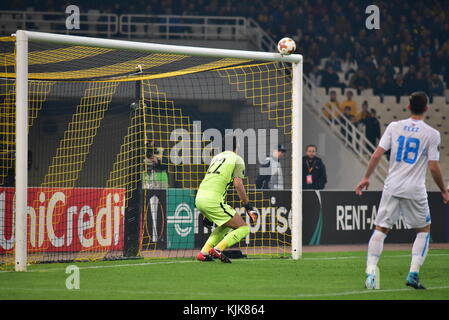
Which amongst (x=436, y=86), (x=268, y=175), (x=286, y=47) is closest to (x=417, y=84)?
(x=436, y=86)

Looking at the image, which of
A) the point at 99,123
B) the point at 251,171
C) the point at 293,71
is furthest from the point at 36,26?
the point at 293,71

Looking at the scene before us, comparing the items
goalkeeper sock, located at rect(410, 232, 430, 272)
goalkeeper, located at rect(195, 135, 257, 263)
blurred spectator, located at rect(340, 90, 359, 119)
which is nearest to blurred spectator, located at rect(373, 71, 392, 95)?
blurred spectator, located at rect(340, 90, 359, 119)

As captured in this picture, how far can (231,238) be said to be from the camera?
12977 millimetres

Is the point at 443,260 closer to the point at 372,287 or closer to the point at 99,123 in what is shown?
the point at 372,287

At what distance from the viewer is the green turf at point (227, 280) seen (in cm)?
888

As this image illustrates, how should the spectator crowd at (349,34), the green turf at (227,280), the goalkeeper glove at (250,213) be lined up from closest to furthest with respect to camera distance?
1. the green turf at (227,280)
2. the goalkeeper glove at (250,213)
3. the spectator crowd at (349,34)

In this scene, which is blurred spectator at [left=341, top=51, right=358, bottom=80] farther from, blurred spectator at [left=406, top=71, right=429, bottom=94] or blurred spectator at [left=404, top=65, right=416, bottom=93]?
blurred spectator at [left=406, top=71, right=429, bottom=94]

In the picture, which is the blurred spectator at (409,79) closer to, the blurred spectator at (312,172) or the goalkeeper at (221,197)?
the blurred spectator at (312,172)

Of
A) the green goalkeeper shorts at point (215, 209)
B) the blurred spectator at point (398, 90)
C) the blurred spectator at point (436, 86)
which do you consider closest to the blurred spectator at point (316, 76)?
the blurred spectator at point (398, 90)

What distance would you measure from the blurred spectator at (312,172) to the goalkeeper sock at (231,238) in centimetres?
675

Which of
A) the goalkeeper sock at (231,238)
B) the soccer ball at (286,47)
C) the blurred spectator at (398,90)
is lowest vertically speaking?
the goalkeeper sock at (231,238)

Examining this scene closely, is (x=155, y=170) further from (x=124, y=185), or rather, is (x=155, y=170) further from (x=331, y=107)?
(x=331, y=107)

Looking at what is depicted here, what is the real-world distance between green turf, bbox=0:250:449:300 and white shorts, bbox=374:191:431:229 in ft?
2.42

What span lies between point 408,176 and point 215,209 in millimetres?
4189
